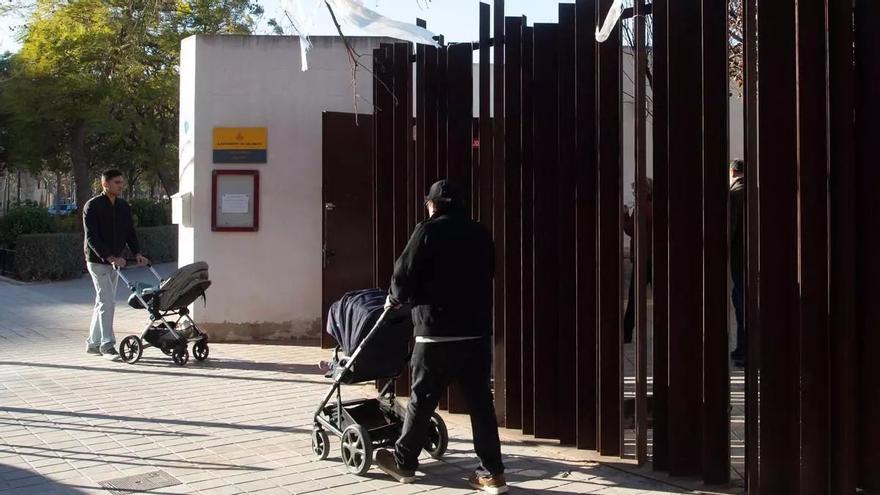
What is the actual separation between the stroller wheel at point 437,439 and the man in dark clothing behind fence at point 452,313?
57 centimetres

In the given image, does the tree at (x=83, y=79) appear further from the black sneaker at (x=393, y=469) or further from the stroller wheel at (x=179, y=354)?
the black sneaker at (x=393, y=469)

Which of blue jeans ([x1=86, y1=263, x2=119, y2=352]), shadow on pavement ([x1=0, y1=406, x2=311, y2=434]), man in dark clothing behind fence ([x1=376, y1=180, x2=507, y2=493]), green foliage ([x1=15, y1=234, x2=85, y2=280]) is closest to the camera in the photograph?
man in dark clothing behind fence ([x1=376, y1=180, x2=507, y2=493])

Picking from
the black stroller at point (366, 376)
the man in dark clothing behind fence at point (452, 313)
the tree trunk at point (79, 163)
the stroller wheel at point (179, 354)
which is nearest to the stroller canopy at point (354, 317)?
the black stroller at point (366, 376)

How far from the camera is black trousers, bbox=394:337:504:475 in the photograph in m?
5.71

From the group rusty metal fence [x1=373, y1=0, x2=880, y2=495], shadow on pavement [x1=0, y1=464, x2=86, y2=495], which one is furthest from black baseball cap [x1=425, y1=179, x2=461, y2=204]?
shadow on pavement [x1=0, y1=464, x2=86, y2=495]

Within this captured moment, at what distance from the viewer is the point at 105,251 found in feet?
34.2

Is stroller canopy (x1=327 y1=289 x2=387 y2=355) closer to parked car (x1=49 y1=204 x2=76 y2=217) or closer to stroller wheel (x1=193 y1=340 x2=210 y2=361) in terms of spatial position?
stroller wheel (x1=193 y1=340 x2=210 y2=361)

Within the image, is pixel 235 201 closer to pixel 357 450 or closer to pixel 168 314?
pixel 168 314

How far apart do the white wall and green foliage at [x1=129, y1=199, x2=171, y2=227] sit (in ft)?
57.3

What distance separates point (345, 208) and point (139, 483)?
5210 millimetres
